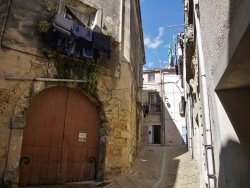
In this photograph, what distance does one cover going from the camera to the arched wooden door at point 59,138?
20.8 feet

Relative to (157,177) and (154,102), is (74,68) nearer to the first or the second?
(157,177)

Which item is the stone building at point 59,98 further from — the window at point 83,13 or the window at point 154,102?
the window at point 154,102

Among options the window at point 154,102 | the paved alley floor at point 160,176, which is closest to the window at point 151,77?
the window at point 154,102

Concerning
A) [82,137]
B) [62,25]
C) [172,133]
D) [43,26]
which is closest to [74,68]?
[62,25]

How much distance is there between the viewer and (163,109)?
71.2 ft

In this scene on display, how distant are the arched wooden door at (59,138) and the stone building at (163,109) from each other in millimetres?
12997

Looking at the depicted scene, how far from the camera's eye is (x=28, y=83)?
21.0 ft

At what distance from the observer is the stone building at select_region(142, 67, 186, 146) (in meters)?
20.6

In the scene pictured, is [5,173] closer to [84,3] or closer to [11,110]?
[11,110]

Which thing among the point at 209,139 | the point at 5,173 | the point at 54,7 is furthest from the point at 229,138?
the point at 54,7

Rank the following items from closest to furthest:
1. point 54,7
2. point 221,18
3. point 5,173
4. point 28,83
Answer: point 221,18, point 5,173, point 28,83, point 54,7

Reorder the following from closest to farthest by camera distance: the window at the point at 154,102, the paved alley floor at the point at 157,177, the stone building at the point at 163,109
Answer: the paved alley floor at the point at 157,177 → the stone building at the point at 163,109 → the window at the point at 154,102

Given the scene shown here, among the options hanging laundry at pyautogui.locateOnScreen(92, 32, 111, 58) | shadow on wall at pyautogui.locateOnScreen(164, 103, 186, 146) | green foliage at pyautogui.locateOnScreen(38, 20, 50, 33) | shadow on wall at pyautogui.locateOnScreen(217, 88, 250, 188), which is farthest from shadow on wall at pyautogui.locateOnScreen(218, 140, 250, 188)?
shadow on wall at pyautogui.locateOnScreen(164, 103, 186, 146)

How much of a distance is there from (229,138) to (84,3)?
23.5 feet
